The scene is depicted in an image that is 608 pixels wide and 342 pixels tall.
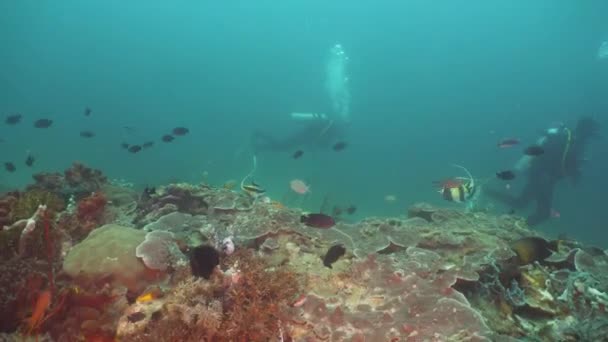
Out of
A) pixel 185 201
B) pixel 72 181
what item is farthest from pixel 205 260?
pixel 72 181

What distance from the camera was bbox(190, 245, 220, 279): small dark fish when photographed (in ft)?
13.7

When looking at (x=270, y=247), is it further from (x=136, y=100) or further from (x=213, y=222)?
(x=136, y=100)

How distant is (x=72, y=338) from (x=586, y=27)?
93.0 m

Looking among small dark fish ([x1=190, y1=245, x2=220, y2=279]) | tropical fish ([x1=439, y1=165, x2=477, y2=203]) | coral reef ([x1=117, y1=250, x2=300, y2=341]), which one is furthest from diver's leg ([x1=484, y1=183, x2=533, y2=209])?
small dark fish ([x1=190, y1=245, x2=220, y2=279])

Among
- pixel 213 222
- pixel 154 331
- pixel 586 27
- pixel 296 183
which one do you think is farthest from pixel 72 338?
pixel 586 27

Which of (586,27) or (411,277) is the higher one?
(586,27)

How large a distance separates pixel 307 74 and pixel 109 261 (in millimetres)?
193834

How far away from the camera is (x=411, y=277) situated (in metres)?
4.45

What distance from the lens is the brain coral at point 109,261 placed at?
459 cm

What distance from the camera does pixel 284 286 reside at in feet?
13.4

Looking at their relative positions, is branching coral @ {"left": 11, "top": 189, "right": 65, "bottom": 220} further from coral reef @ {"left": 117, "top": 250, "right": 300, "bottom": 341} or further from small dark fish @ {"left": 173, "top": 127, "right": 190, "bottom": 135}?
small dark fish @ {"left": 173, "top": 127, "right": 190, "bottom": 135}

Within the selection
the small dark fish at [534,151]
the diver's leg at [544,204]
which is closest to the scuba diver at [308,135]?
the diver's leg at [544,204]

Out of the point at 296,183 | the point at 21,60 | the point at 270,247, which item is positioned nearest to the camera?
the point at 270,247

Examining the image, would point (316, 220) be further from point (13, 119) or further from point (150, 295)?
point (13, 119)
